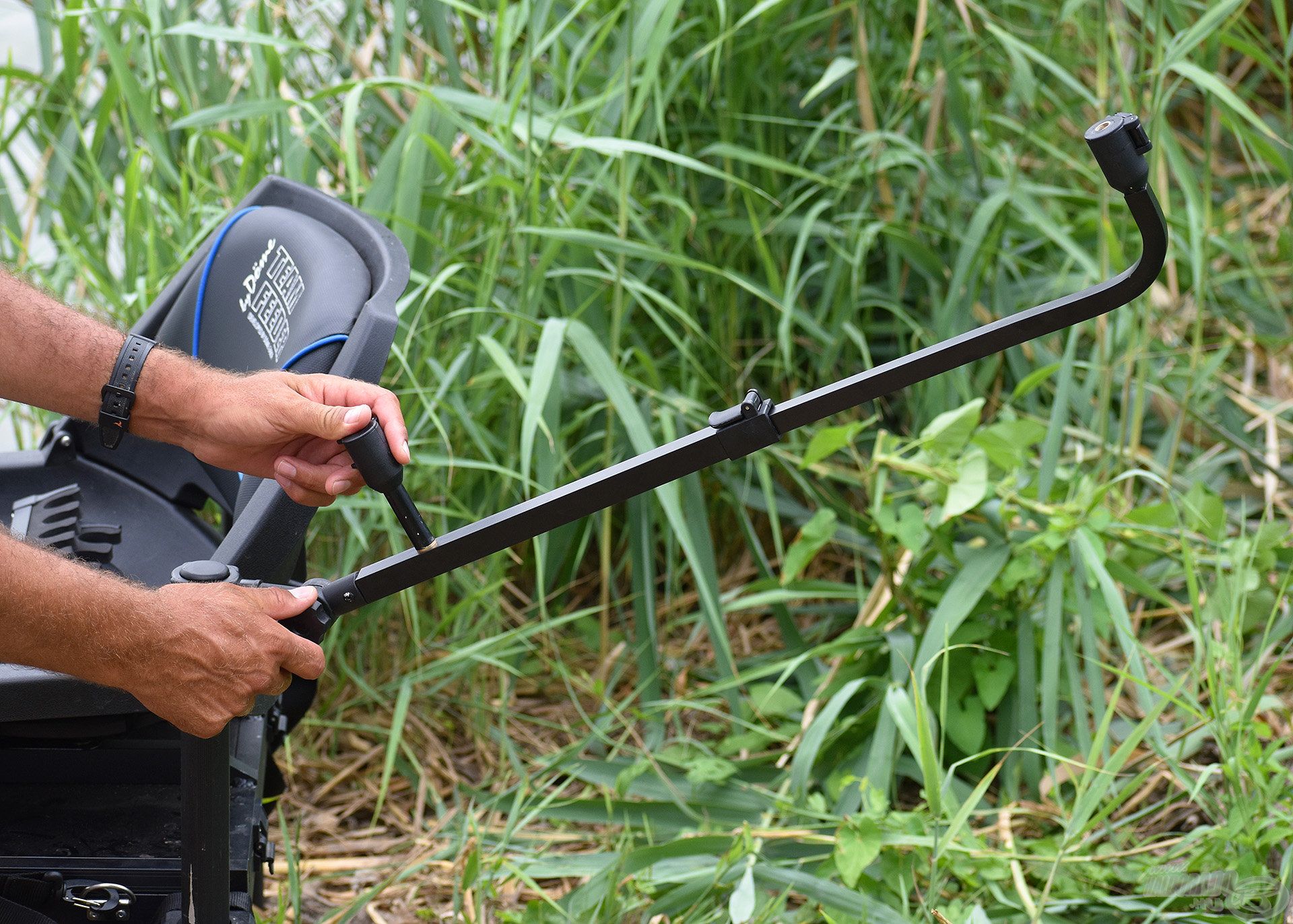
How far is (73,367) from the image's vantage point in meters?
1.10

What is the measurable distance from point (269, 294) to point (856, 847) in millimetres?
822

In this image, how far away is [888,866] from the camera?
128cm

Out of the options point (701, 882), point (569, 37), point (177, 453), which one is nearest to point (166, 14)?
point (569, 37)

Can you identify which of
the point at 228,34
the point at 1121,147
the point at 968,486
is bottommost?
the point at 968,486

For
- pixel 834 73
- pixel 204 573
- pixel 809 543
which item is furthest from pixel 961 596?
pixel 204 573

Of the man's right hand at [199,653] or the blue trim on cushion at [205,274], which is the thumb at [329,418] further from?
the blue trim on cushion at [205,274]

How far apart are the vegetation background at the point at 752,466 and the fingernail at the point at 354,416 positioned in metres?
0.54

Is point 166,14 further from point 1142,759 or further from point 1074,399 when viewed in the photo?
point 1142,759

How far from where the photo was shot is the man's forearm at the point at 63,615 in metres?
0.79

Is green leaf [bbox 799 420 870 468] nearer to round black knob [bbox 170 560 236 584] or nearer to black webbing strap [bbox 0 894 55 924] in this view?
round black knob [bbox 170 560 236 584]

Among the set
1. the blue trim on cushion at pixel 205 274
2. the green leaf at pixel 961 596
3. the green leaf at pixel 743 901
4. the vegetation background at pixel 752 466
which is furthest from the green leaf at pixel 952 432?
the blue trim on cushion at pixel 205 274

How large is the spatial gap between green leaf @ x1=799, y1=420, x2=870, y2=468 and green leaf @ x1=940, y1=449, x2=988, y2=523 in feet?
0.44

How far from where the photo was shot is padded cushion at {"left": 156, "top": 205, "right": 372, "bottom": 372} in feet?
3.32

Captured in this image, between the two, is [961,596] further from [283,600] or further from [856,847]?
[283,600]
